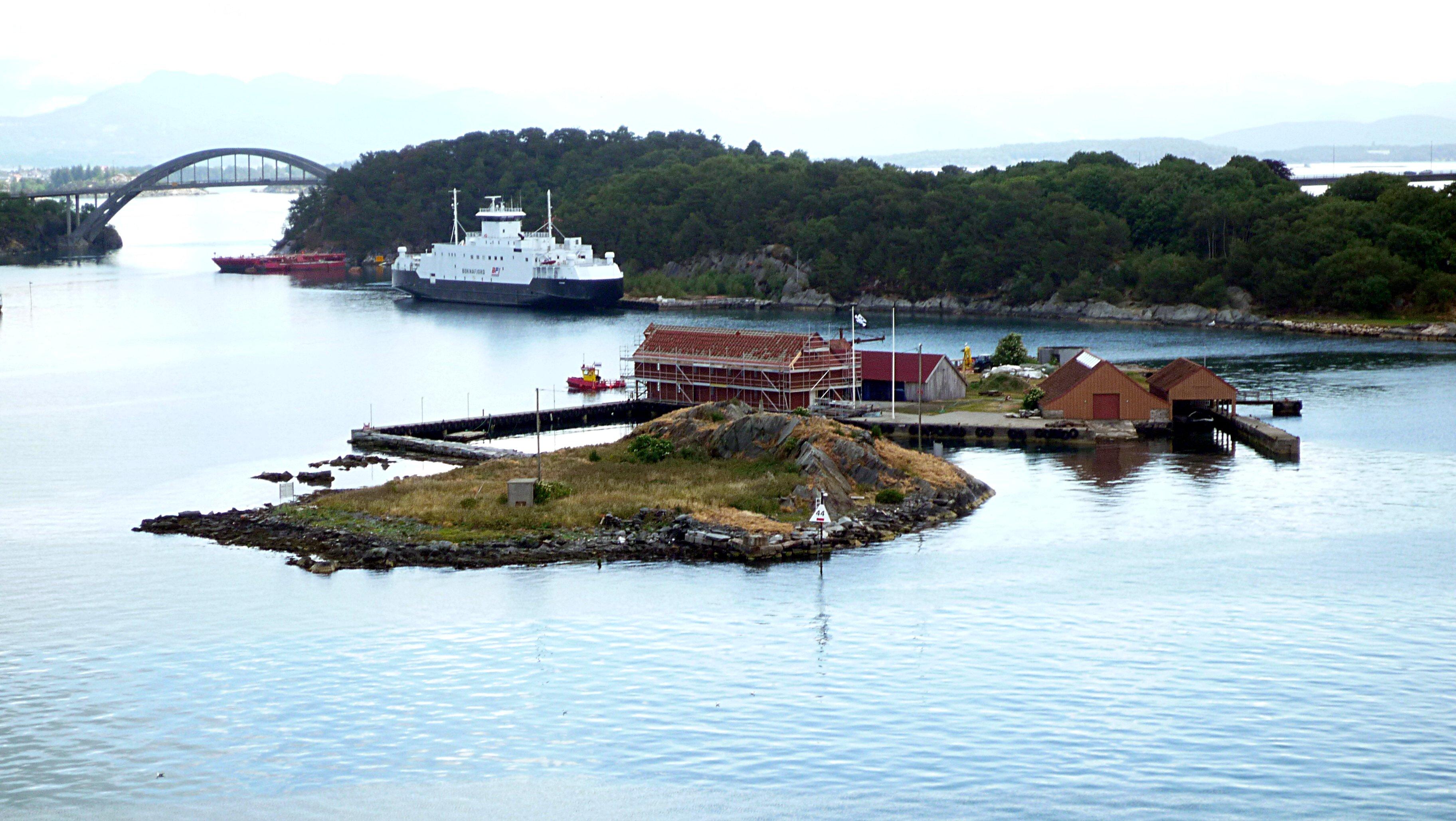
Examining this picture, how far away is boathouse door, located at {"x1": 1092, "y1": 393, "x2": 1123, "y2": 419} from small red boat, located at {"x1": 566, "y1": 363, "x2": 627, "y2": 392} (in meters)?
20.5

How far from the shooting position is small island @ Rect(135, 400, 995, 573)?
3597 centimetres

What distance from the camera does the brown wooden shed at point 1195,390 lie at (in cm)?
5519

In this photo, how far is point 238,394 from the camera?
66812 mm

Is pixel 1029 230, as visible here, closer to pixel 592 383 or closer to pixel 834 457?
pixel 592 383

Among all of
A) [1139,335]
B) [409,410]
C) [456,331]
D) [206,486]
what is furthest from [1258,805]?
[456,331]

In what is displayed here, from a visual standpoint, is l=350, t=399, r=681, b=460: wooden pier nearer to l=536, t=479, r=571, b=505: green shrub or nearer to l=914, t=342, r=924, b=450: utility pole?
l=536, t=479, r=571, b=505: green shrub

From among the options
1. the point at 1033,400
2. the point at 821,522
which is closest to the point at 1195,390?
the point at 1033,400

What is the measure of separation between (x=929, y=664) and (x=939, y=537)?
30.5 ft

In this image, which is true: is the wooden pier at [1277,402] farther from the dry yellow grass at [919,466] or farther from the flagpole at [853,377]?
the dry yellow grass at [919,466]

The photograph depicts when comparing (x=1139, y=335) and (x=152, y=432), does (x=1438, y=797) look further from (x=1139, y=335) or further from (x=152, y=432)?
(x=1139, y=335)

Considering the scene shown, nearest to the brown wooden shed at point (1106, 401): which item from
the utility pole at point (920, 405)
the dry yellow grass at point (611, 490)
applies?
the utility pole at point (920, 405)

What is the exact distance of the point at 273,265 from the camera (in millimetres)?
161250

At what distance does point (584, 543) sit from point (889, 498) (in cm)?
843

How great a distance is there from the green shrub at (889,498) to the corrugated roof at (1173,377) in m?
19.0
